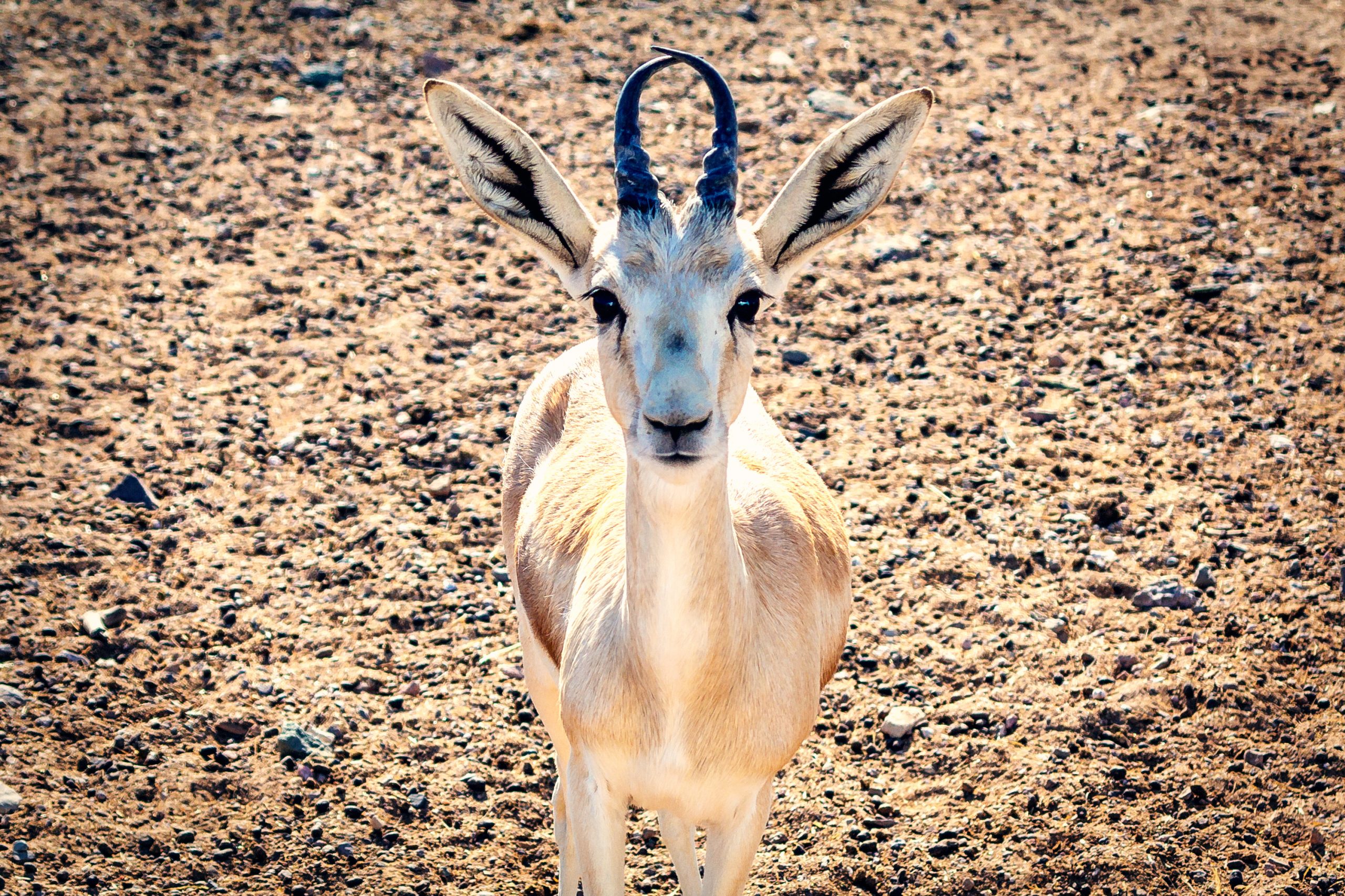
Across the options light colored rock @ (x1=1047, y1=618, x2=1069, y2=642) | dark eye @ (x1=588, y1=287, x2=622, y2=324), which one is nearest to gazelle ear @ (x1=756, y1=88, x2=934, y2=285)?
dark eye @ (x1=588, y1=287, x2=622, y2=324)

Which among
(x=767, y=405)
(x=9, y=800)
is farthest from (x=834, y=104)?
(x=9, y=800)

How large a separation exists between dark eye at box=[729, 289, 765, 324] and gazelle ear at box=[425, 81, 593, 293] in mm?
770

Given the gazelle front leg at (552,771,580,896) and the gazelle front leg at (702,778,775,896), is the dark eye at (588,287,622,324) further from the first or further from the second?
the gazelle front leg at (552,771,580,896)

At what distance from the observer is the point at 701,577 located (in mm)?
5035

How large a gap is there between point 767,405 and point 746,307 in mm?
4910

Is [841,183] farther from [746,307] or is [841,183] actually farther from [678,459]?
[678,459]

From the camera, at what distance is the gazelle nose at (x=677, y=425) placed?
14.8ft

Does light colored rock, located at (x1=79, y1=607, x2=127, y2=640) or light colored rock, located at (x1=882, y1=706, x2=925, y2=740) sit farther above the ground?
light colored rock, located at (x1=79, y1=607, x2=127, y2=640)

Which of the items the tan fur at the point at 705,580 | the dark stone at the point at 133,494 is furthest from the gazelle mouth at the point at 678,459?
the dark stone at the point at 133,494

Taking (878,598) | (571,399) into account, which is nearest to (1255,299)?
(878,598)

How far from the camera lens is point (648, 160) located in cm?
512

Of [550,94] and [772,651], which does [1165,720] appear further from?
[550,94]

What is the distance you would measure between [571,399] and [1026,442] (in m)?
4.04

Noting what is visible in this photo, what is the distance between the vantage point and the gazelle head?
467 centimetres
